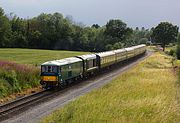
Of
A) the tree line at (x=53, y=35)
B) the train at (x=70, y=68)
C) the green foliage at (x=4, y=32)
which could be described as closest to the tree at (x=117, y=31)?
the tree line at (x=53, y=35)

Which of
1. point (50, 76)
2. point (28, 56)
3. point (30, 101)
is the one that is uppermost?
point (50, 76)

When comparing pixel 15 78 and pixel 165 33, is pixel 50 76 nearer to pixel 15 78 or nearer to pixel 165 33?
pixel 15 78

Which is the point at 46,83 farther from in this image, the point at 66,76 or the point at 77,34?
the point at 77,34

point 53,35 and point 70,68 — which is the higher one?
point 53,35

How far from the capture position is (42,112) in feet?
78.9

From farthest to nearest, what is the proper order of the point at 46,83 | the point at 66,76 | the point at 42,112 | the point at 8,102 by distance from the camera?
the point at 66,76, the point at 46,83, the point at 8,102, the point at 42,112

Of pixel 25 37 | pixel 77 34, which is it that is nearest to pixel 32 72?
pixel 25 37

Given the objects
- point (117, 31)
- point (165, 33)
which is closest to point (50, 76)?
point (117, 31)

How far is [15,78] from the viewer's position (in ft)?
106

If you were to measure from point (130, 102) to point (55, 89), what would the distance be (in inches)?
590

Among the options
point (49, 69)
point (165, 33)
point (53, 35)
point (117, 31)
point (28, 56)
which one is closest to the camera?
point (49, 69)

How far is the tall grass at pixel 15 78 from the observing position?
30828 millimetres

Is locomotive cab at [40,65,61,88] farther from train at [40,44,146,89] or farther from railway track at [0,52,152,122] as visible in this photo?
railway track at [0,52,152,122]

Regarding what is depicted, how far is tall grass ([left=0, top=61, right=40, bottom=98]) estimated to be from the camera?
101 ft
